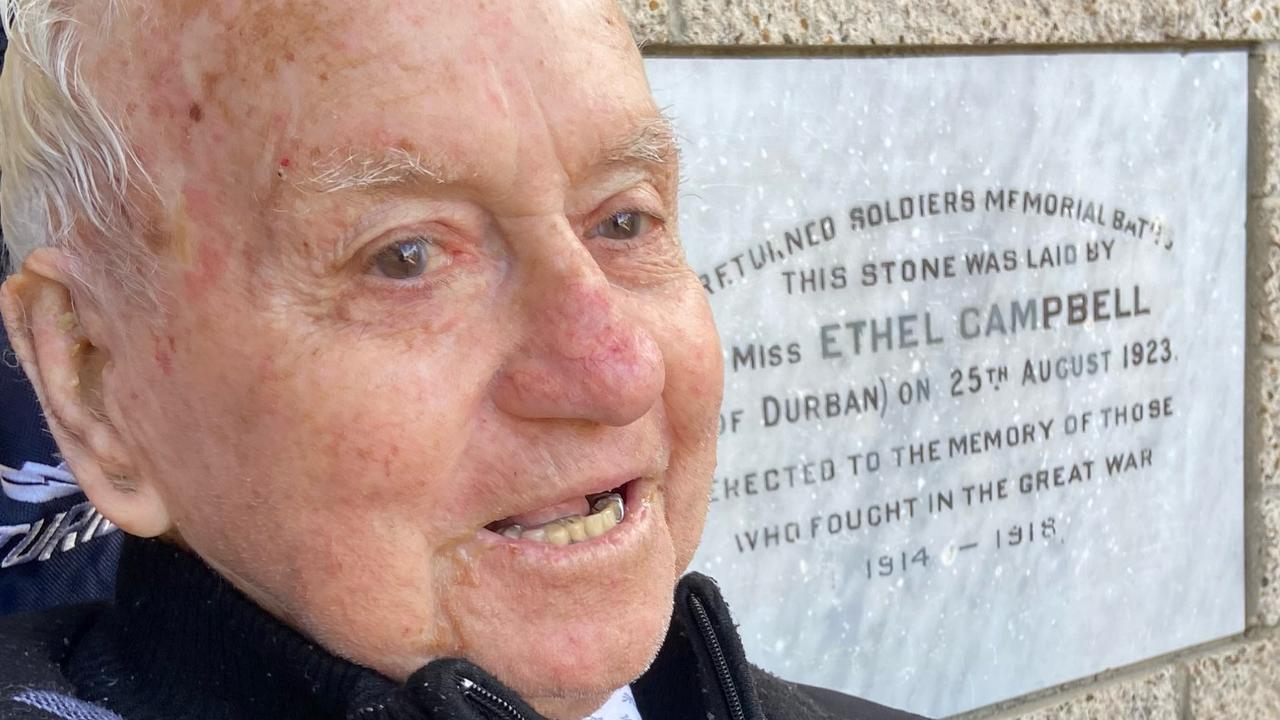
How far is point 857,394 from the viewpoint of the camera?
240 centimetres

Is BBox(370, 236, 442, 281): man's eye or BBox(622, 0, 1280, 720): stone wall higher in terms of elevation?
BBox(370, 236, 442, 281): man's eye

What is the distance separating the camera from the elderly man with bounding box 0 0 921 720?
999 mm

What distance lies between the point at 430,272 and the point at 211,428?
242 millimetres

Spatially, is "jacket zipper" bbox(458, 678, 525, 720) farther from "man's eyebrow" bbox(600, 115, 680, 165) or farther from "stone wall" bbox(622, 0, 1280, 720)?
"stone wall" bbox(622, 0, 1280, 720)

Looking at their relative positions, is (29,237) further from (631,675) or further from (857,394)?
(857,394)

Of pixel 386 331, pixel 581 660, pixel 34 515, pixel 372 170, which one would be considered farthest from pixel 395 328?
pixel 34 515

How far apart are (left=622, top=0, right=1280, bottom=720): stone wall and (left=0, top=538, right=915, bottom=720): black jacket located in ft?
3.97

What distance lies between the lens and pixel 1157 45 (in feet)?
8.98

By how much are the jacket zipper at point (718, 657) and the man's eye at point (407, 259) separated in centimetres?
50

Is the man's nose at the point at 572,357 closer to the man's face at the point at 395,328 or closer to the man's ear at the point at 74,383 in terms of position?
the man's face at the point at 395,328

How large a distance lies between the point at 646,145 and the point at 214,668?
2.10 ft

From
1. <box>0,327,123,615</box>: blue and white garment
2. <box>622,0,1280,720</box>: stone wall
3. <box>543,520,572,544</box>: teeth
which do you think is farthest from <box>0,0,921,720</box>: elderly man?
<box>622,0,1280,720</box>: stone wall

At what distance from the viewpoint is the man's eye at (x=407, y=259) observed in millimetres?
→ 1047

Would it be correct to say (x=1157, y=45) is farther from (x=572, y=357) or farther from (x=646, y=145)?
(x=572, y=357)
